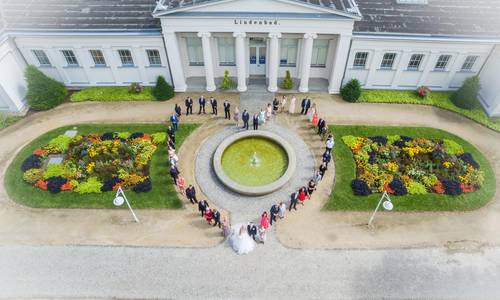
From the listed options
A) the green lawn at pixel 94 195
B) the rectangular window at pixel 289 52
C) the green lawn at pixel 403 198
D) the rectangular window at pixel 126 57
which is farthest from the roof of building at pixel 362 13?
the green lawn at pixel 94 195

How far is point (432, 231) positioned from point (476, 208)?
419 cm

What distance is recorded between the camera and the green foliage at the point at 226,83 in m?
32.3

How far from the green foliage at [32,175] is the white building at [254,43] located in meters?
9.22

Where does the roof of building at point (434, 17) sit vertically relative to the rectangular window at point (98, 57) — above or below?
above

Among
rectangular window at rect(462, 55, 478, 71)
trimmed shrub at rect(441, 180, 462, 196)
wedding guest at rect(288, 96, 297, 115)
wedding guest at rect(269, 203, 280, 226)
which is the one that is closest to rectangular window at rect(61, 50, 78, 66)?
wedding guest at rect(288, 96, 297, 115)

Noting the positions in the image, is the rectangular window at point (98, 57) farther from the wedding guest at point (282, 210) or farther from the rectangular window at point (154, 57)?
the wedding guest at point (282, 210)

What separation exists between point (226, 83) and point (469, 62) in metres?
22.4

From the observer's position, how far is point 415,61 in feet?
104

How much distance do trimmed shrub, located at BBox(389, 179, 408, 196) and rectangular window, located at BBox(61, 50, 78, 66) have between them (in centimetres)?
2978

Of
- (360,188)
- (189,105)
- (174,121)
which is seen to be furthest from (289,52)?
(360,188)

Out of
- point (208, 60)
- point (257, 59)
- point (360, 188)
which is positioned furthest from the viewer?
point (257, 59)

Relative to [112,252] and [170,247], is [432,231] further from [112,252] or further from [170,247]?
[112,252]

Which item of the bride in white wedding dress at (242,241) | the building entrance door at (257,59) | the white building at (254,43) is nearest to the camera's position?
the bride in white wedding dress at (242,241)

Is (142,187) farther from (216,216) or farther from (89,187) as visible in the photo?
(216,216)
